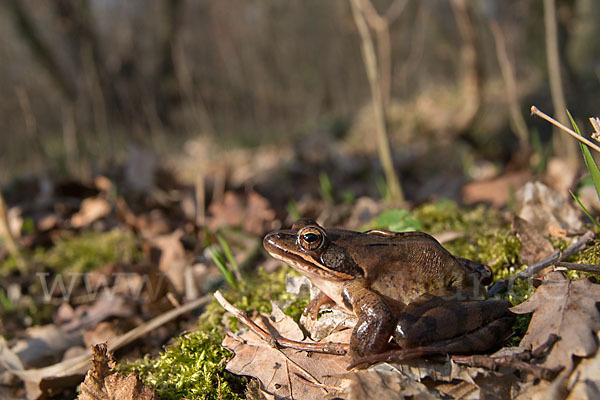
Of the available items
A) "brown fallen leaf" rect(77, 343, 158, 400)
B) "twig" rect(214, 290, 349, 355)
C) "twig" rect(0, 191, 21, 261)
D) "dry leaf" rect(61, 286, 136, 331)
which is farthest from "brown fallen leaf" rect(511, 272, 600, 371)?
"twig" rect(0, 191, 21, 261)

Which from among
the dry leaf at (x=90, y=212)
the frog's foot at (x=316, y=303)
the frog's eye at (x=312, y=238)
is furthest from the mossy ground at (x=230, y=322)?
the dry leaf at (x=90, y=212)

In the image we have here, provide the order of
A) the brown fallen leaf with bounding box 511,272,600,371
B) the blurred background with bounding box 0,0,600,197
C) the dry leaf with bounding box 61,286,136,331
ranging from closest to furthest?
1. the brown fallen leaf with bounding box 511,272,600,371
2. the dry leaf with bounding box 61,286,136,331
3. the blurred background with bounding box 0,0,600,197

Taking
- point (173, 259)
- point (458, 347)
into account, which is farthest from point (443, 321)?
point (173, 259)

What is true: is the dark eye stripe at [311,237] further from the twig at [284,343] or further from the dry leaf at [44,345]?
the dry leaf at [44,345]

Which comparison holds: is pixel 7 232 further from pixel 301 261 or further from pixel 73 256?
pixel 301 261

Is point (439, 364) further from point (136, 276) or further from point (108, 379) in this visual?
point (136, 276)

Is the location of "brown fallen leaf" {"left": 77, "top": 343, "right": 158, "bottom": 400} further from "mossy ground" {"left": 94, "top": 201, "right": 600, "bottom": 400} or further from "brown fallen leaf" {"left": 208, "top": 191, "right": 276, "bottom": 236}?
"brown fallen leaf" {"left": 208, "top": 191, "right": 276, "bottom": 236}
